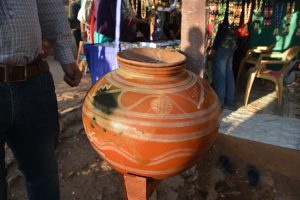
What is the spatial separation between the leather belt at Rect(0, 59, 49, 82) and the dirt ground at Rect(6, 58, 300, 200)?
1.38 m

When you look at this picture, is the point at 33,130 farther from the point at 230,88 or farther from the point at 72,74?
the point at 230,88

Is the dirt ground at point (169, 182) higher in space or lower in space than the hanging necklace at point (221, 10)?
lower

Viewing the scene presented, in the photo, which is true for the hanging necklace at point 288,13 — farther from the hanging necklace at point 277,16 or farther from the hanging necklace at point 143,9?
the hanging necklace at point 143,9

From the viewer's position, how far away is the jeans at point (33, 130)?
51.9 inches

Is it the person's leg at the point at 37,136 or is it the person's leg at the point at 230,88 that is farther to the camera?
the person's leg at the point at 230,88

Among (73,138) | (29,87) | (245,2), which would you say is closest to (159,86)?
(29,87)

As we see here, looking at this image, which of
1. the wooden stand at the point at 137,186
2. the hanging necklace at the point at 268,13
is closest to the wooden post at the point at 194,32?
the wooden stand at the point at 137,186

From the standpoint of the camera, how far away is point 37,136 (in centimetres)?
148

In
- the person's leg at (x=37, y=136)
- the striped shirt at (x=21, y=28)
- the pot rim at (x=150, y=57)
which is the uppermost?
the striped shirt at (x=21, y=28)

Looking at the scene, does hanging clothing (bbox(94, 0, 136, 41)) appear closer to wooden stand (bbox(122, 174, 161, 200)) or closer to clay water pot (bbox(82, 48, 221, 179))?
clay water pot (bbox(82, 48, 221, 179))

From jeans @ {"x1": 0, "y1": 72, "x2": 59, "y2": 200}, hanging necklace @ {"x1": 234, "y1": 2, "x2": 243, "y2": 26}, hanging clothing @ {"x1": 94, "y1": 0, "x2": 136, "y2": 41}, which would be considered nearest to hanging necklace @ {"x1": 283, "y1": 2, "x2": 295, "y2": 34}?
hanging necklace @ {"x1": 234, "y1": 2, "x2": 243, "y2": 26}

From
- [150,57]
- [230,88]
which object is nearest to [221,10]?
[230,88]

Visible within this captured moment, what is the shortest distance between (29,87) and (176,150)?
2.45ft

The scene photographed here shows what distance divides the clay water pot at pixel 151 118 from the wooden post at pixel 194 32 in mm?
1251
